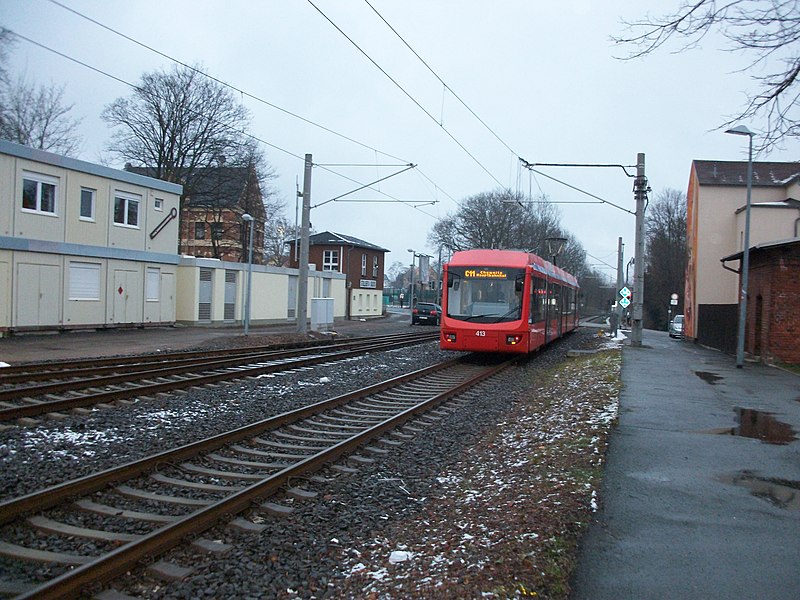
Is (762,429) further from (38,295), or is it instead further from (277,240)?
(277,240)

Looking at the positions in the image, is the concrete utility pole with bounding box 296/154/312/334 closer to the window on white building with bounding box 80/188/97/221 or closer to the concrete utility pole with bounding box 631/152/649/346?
the window on white building with bounding box 80/188/97/221

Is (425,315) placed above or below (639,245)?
below

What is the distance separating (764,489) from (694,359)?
16.3 meters

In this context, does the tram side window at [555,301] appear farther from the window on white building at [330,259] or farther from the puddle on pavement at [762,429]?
the window on white building at [330,259]

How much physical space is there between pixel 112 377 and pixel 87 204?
1749 centimetres

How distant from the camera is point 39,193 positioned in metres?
25.7

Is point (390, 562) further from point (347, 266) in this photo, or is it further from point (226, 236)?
point (347, 266)

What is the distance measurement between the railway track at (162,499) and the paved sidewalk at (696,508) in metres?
2.77

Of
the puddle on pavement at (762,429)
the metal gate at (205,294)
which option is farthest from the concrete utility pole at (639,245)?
the metal gate at (205,294)

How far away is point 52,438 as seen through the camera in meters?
8.49

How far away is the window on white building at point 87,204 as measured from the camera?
28013 millimetres

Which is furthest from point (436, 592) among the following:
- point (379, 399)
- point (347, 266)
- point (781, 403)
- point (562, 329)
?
point (347, 266)

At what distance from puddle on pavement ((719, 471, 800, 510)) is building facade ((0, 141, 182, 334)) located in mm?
23105

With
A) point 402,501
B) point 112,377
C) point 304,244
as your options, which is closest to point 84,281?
point 304,244
